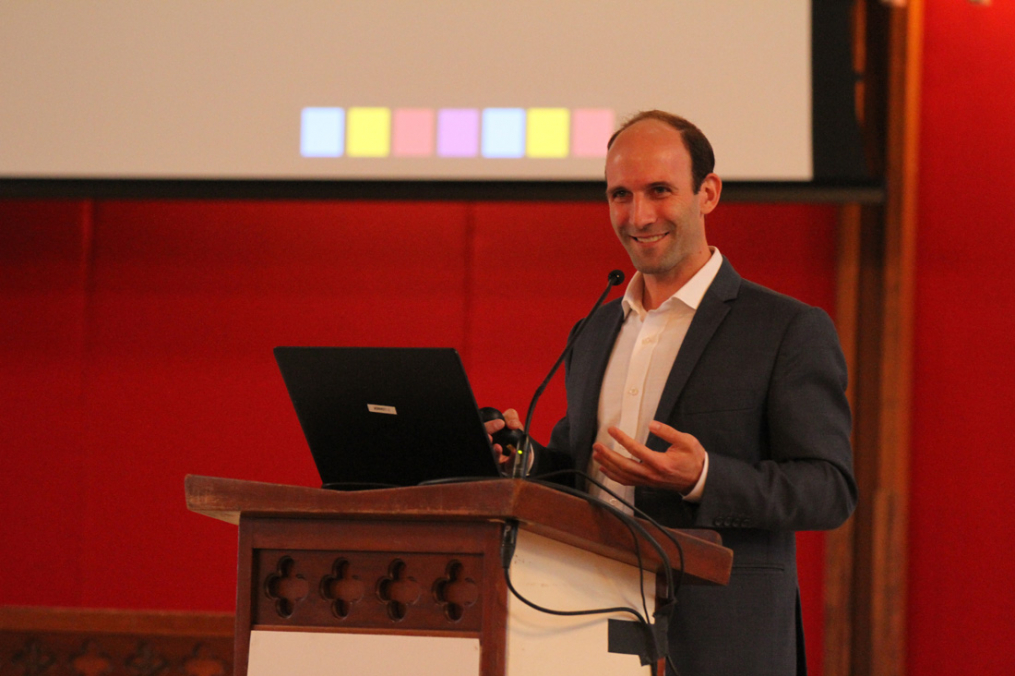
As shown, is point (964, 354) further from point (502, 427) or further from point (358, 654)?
point (358, 654)

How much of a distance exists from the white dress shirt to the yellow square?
1396 millimetres

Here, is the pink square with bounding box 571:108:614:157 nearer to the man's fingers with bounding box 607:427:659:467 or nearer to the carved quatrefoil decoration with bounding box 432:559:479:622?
the man's fingers with bounding box 607:427:659:467

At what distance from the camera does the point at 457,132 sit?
3.18 metres

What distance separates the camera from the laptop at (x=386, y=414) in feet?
3.91

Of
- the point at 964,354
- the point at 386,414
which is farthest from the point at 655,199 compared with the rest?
the point at 964,354

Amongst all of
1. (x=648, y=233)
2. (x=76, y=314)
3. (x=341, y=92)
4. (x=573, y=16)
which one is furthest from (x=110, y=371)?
(x=648, y=233)

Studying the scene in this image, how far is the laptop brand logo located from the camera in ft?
4.09

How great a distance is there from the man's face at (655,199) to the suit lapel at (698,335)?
90mm

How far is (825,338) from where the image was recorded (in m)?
1.59

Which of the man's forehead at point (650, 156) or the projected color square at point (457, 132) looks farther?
the projected color square at point (457, 132)

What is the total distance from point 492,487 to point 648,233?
85 cm

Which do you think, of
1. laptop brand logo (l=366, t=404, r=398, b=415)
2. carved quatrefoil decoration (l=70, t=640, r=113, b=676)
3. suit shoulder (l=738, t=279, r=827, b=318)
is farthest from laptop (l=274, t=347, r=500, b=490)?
carved quatrefoil decoration (l=70, t=640, r=113, b=676)

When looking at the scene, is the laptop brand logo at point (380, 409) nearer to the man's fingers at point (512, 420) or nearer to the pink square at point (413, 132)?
the man's fingers at point (512, 420)

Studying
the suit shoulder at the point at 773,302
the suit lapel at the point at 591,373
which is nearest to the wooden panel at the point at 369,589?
the suit lapel at the point at 591,373
